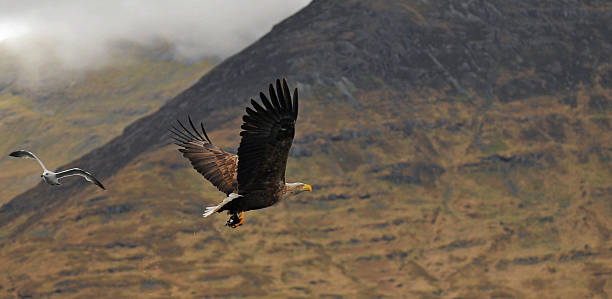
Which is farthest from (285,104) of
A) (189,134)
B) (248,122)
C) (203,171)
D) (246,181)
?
(189,134)

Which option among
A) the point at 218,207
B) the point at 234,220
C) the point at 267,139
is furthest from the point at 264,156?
the point at 234,220

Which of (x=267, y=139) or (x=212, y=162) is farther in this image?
(x=212, y=162)

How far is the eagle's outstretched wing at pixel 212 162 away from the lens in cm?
3097

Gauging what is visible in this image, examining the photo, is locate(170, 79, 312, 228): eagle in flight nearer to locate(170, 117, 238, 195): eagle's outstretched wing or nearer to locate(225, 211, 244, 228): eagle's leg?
locate(225, 211, 244, 228): eagle's leg

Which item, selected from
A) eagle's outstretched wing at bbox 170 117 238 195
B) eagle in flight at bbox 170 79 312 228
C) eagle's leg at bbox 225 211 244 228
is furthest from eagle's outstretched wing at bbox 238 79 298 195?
eagle's outstretched wing at bbox 170 117 238 195

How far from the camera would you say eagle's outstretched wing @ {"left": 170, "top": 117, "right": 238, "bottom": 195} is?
31.0 meters

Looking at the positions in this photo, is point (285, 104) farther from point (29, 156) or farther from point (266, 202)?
point (29, 156)

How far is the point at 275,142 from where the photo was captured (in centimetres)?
2592

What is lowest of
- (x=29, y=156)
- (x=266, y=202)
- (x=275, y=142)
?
(x=266, y=202)

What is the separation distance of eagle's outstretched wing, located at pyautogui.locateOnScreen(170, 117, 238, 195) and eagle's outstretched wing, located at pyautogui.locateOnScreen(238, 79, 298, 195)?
3.53m

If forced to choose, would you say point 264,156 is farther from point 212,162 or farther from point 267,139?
point 212,162

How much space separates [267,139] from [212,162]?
22.4ft

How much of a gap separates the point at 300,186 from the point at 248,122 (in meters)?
4.09

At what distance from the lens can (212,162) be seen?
32.2 metres
